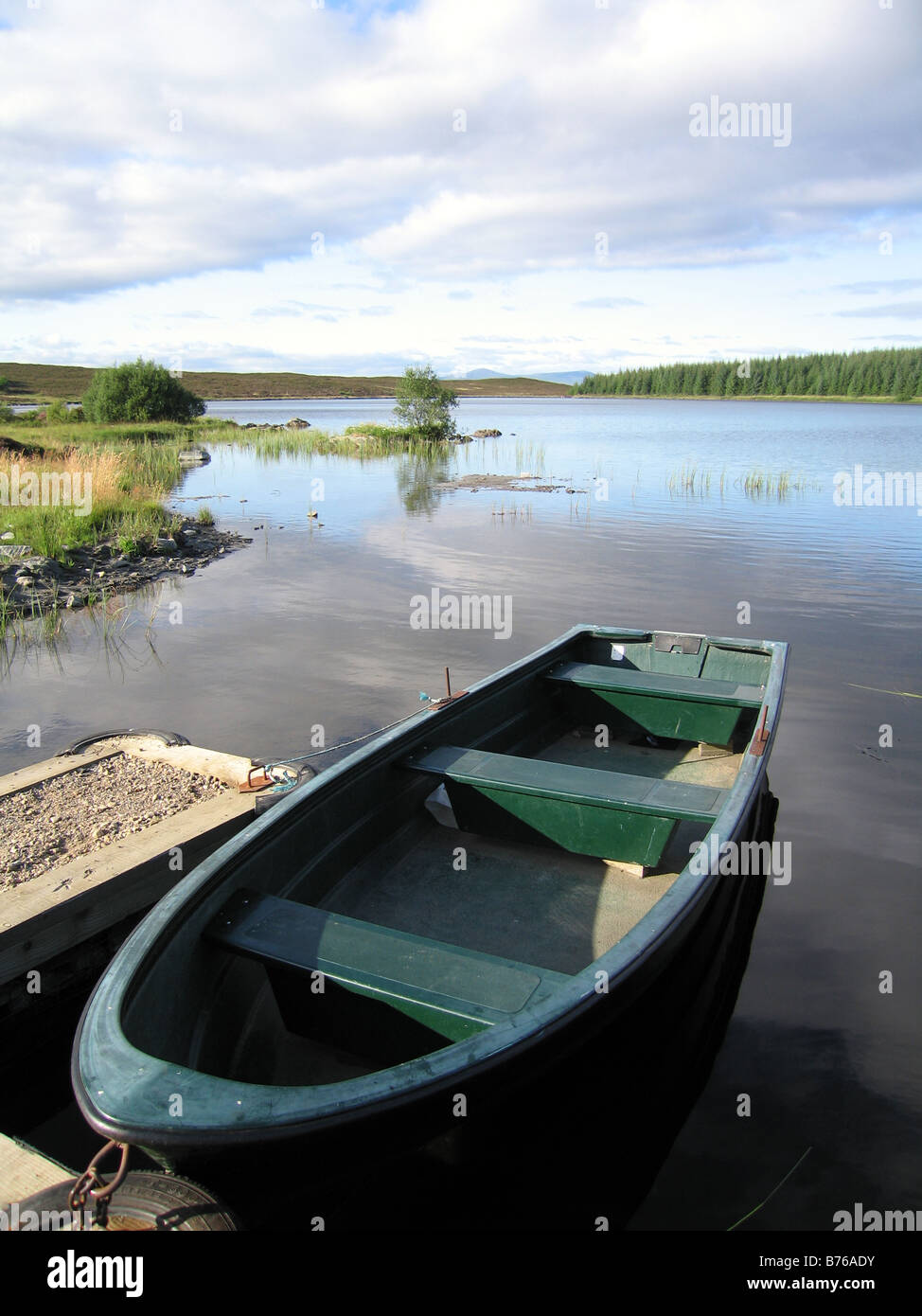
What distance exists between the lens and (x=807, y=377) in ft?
353

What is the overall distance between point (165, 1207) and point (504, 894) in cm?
257

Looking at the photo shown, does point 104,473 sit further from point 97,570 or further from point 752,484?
point 752,484

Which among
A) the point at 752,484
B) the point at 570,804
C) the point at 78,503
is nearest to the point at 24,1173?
the point at 570,804

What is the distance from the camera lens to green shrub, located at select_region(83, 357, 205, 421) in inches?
1898

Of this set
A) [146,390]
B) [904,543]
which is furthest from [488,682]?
[146,390]

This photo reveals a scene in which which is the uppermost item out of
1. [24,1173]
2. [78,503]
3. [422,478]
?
[422,478]

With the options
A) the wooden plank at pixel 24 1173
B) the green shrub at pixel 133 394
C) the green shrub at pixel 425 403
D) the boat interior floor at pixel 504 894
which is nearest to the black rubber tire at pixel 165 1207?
the wooden plank at pixel 24 1173

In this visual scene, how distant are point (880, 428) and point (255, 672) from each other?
5860 cm

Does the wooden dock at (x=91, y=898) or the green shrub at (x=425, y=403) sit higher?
the green shrub at (x=425, y=403)

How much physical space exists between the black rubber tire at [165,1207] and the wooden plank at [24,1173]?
0.47m

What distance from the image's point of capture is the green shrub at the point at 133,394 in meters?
48.2

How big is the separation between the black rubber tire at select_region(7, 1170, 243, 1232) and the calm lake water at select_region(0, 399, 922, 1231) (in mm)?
2121

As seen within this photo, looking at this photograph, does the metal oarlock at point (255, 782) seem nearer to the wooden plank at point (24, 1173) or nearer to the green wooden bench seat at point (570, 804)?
the green wooden bench seat at point (570, 804)

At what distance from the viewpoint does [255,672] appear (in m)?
10.7
